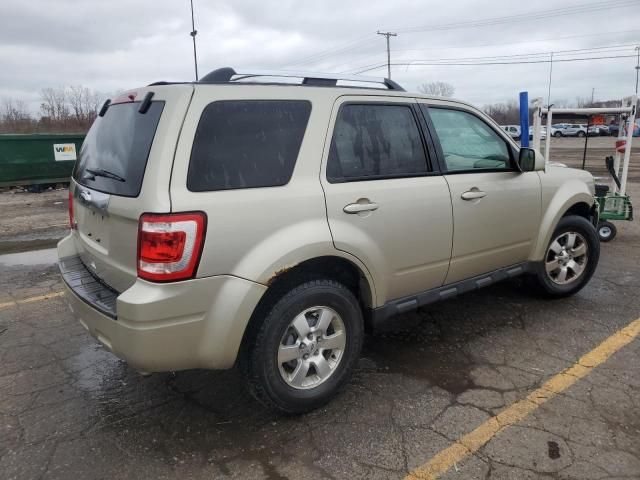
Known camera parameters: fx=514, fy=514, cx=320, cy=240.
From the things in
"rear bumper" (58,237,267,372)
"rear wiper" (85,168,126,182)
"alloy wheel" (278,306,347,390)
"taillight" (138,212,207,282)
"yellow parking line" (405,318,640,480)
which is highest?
"rear wiper" (85,168,126,182)

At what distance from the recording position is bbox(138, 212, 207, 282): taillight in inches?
93.0

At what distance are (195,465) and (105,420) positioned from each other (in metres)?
0.72

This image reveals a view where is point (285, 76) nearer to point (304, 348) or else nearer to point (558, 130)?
point (304, 348)

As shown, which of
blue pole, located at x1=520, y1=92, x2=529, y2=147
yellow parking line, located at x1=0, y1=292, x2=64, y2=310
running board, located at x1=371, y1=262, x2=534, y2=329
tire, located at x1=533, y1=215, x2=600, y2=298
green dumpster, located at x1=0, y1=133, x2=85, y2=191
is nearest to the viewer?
running board, located at x1=371, y1=262, x2=534, y2=329

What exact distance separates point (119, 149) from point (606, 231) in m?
6.42

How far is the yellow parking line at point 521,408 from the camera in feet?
8.23

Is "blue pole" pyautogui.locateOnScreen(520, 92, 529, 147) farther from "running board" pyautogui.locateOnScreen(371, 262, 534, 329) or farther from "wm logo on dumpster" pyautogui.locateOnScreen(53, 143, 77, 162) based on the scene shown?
"wm logo on dumpster" pyautogui.locateOnScreen(53, 143, 77, 162)

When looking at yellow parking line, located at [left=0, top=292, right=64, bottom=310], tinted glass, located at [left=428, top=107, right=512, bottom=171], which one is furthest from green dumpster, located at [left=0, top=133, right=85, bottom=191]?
tinted glass, located at [left=428, top=107, right=512, bottom=171]

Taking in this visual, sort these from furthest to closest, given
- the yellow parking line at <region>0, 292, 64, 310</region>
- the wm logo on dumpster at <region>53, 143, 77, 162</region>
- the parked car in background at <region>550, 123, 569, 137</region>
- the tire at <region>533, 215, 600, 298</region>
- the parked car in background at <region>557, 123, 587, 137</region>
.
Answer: the parked car in background at <region>550, 123, 569, 137</region>, the parked car in background at <region>557, 123, 587, 137</region>, the wm logo on dumpster at <region>53, 143, 77, 162</region>, the yellow parking line at <region>0, 292, 64, 310</region>, the tire at <region>533, 215, 600, 298</region>

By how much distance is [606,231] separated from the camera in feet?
22.6

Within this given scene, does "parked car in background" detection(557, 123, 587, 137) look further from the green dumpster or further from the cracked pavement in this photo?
the cracked pavement

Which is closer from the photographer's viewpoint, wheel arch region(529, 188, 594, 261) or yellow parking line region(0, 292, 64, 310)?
wheel arch region(529, 188, 594, 261)

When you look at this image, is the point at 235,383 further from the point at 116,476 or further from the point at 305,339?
the point at 116,476

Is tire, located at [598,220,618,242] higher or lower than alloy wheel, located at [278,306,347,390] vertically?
lower
